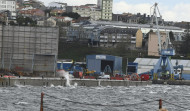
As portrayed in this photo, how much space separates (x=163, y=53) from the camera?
13700 cm

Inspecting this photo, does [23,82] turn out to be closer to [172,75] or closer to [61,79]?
[61,79]

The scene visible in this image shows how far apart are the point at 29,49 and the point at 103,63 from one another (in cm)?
4592

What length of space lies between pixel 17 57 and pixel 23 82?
1296cm

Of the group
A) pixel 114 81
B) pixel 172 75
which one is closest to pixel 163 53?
pixel 172 75

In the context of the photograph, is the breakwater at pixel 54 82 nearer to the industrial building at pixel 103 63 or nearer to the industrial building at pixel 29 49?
the industrial building at pixel 29 49

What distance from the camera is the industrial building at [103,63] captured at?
421 ft

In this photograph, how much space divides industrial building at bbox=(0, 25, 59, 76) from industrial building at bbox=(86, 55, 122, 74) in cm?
3938

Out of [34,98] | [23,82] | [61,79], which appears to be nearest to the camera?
[34,98]

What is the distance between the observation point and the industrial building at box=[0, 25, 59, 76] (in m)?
87.4

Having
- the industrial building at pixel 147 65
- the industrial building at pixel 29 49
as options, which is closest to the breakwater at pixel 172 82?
the industrial building at pixel 147 65

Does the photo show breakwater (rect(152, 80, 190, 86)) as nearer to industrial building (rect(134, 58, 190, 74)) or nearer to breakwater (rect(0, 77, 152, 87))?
industrial building (rect(134, 58, 190, 74))

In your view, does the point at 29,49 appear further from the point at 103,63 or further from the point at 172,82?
the point at 172,82

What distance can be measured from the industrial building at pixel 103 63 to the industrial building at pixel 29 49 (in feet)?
129

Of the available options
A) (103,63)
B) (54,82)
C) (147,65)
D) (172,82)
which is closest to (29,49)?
(54,82)
